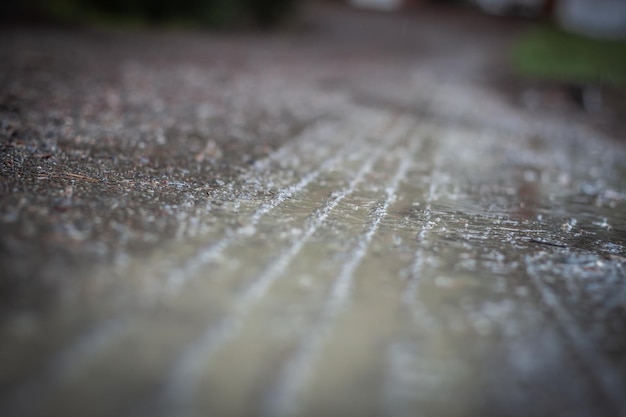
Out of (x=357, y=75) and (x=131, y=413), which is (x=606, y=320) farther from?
(x=357, y=75)

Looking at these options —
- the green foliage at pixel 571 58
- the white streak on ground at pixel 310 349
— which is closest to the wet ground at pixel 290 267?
the white streak on ground at pixel 310 349

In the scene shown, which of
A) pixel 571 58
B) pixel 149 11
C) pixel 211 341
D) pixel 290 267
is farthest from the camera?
pixel 571 58

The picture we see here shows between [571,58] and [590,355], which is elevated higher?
[571,58]

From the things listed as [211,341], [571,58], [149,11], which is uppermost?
[571,58]

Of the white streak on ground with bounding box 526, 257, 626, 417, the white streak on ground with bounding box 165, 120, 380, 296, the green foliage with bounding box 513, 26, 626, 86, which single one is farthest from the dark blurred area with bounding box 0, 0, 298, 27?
the white streak on ground with bounding box 526, 257, 626, 417

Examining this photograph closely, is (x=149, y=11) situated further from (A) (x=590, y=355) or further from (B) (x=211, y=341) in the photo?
(A) (x=590, y=355)

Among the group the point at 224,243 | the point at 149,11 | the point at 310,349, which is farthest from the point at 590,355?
the point at 149,11
